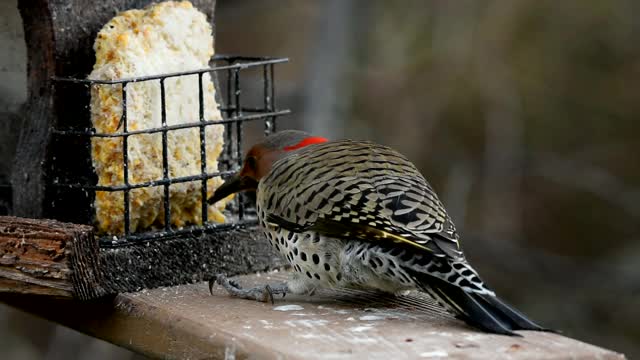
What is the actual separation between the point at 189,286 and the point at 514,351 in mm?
1380

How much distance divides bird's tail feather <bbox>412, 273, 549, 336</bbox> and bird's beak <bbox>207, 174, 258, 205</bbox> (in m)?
0.99

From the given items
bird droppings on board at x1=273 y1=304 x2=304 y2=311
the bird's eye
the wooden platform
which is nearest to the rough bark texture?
the wooden platform

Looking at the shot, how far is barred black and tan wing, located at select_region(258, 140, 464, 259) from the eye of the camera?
3594 millimetres

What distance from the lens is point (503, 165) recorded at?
9.12 metres

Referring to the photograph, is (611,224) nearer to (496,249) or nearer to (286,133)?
(496,249)

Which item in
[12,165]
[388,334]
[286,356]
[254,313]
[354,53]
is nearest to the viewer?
[286,356]

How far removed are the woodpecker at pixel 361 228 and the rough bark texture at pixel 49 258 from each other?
1.59 ft

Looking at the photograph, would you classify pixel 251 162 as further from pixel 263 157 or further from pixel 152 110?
pixel 152 110

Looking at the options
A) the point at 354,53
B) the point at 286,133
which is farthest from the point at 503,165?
the point at 286,133

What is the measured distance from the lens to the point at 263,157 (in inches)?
167

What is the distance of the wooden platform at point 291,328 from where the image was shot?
3174 millimetres

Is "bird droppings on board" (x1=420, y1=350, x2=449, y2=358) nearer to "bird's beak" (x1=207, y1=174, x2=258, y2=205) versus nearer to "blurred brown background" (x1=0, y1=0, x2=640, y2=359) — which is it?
"bird's beak" (x1=207, y1=174, x2=258, y2=205)

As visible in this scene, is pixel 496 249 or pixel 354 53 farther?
pixel 354 53

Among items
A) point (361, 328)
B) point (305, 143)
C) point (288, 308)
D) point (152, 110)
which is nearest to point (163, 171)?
point (152, 110)
